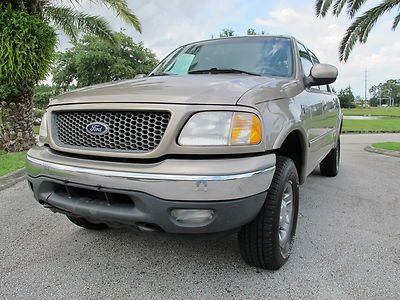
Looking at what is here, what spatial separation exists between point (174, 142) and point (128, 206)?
1.57 ft

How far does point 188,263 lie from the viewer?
108 inches

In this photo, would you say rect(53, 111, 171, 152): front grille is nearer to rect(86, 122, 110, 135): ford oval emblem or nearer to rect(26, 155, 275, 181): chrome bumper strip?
rect(86, 122, 110, 135): ford oval emblem

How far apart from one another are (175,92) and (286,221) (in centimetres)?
135

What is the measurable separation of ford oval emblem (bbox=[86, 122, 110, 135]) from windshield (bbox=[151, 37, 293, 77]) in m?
1.34

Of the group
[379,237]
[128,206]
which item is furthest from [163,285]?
[379,237]

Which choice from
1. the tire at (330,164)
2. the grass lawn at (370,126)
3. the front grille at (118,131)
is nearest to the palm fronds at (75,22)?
the tire at (330,164)

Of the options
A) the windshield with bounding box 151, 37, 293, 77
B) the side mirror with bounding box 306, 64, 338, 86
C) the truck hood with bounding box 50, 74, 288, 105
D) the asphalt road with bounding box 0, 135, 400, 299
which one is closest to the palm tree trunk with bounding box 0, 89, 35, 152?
the asphalt road with bounding box 0, 135, 400, 299

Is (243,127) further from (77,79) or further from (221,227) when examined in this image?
(77,79)

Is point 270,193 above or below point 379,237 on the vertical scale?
above

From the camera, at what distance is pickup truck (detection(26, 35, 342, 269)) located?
2.01 m

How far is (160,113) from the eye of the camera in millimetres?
2115

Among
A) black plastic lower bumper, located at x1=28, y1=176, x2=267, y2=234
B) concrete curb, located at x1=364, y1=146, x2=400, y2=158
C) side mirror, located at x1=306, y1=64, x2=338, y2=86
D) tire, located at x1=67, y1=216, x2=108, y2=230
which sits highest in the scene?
side mirror, located at x1=306, y1=64, x2=338, y2=86

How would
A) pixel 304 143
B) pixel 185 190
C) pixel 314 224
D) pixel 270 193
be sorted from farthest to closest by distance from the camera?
pixel 314 224, pixel 304 143, pixel 270 193, pixel 185 190

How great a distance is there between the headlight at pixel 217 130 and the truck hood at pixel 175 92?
0.08 metres
